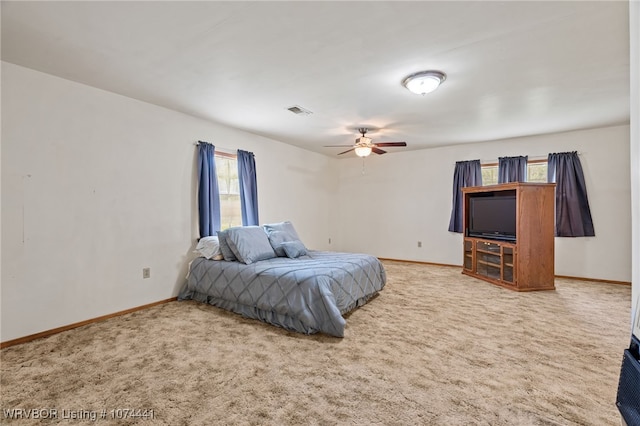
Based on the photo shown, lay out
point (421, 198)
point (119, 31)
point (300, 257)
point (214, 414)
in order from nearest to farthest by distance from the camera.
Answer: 1. point (214, 414)
2. point (119, 31)
3. point (300, 257)
4. point (421, 198)

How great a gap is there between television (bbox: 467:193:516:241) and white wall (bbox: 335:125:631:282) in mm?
800

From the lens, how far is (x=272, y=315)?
3088mm

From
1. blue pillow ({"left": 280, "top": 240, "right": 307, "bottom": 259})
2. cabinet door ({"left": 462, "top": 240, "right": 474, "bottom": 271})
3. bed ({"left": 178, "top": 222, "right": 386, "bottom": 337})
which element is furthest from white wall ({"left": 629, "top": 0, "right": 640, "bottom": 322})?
cabinet door ({"left": 462, "top": 240, "right": 474, "bottom": 271})

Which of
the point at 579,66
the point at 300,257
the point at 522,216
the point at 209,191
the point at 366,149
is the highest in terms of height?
the point at 579,66

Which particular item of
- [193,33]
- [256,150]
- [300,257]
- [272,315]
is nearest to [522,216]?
[300,257]

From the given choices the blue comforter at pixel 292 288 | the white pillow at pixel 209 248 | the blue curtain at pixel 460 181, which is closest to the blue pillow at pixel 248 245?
the blue comforter at pixel 292 288

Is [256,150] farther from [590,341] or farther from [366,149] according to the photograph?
[590,341]

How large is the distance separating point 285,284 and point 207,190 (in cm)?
198

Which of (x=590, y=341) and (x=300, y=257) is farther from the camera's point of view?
(x=300, y=257)

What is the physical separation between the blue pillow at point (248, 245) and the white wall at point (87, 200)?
78 cm

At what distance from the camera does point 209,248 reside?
389 cm

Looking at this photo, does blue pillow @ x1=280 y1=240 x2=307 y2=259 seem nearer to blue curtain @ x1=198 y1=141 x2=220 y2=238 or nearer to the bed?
the bed

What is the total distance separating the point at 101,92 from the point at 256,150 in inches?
92.2

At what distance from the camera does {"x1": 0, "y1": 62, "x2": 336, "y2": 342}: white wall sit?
2.70m
